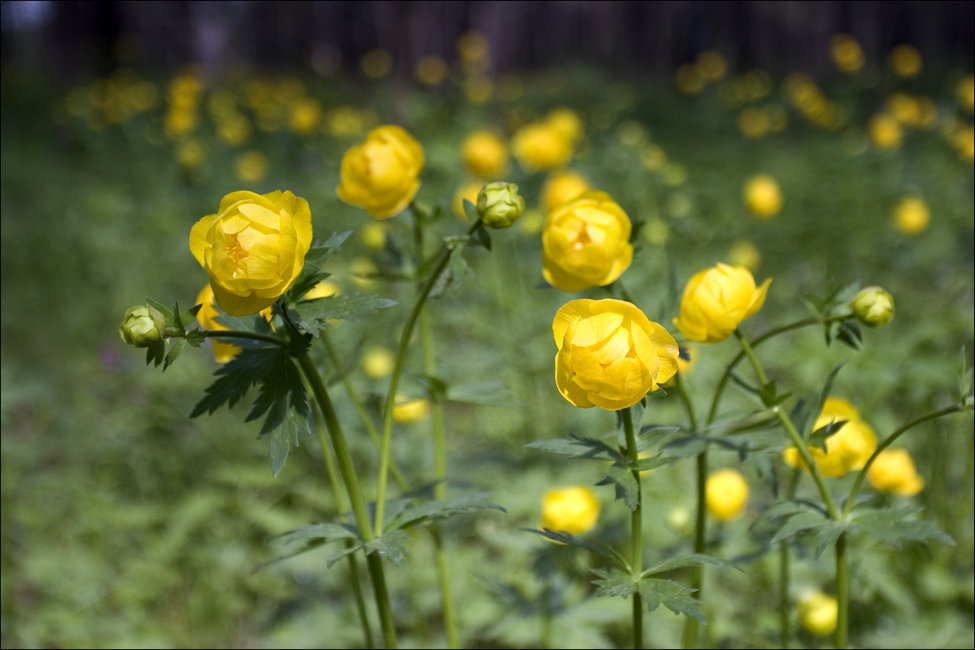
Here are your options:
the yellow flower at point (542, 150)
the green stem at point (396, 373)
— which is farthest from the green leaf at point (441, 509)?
the yellow flower at point (542, 150)

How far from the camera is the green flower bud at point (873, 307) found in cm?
73

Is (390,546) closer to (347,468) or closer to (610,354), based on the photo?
(347,468)

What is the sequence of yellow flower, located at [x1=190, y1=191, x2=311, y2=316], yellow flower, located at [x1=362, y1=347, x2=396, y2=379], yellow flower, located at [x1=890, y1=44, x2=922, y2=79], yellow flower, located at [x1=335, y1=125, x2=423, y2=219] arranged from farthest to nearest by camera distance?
1. yellow flower, located at [x1=890, y1=44, x2=922, y2=79]
2. yellow flower, located at [x1=362, y1=347, x2=396, y2=379]
3. yellow flower, located at [x1=335, y1=125, x2=423, y2=219]
4. yellow flower, located at [x1=190, y1=191, x2=311, y2=316]

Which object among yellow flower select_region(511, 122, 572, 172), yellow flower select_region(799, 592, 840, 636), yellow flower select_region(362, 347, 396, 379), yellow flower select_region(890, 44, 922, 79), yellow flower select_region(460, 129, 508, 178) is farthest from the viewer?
yellow flower select_region(890, 44, 922, 79)

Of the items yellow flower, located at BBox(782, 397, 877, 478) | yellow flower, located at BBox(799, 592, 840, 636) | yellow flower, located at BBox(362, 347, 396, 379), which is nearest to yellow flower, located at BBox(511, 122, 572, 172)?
yellow flower, located at BBox(362, 347, 396, 379)

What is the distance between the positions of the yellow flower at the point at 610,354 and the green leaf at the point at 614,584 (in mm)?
178

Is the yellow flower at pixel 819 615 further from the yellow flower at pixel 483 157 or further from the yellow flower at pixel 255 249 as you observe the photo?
the yellow flower at pixel 483 157

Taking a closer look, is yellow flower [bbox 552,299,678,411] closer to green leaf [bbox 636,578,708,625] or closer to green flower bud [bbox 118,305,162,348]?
green leaf [bbox 636,578,708,625]

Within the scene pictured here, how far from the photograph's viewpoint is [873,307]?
73 cm

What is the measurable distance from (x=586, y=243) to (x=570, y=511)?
1.80ft

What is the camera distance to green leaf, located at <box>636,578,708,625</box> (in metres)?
0.62

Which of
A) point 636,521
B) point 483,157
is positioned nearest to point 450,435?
point 483,157

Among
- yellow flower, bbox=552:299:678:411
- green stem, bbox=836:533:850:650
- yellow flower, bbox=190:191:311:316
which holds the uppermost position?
yellow flower, bbox=190:191:311:316

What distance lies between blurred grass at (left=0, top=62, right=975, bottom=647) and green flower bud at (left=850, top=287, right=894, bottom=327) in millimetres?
211
